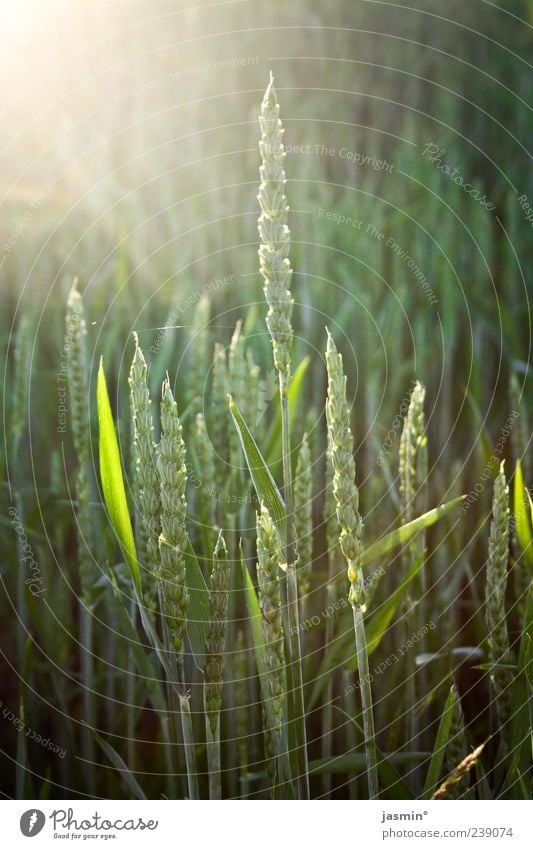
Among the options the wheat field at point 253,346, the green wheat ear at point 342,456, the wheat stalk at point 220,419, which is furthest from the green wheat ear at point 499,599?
the wheat stalk at point 220,419

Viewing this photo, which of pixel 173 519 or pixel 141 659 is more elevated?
pixel 173 519

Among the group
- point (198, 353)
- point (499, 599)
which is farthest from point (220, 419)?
point (499, 599)

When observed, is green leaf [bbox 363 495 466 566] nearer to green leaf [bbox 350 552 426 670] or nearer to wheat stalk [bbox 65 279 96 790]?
green leaf [bbox 350 552 426 670]

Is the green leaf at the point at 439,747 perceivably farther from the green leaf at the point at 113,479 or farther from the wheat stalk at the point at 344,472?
the green leaf at the point at 113,479

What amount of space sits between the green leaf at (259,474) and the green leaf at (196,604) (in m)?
0.06

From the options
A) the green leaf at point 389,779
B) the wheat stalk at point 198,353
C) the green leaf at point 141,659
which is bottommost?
the green leaf at point 389,779

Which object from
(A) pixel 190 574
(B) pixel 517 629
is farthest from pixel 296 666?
(B) pixel 517 629

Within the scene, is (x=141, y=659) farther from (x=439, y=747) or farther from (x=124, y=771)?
(x=439, y=747)

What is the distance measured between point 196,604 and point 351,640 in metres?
0.16

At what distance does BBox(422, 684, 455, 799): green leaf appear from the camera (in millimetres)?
590

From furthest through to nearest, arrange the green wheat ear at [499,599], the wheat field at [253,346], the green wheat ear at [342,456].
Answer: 1. the wheat field at [253,346]
2. the green wheat ear at [499,599]
3. the green wheat ear at [342,456]

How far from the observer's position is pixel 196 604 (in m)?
0.58

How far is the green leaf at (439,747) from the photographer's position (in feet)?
1.94

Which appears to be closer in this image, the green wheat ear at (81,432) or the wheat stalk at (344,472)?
the wheat stalk at (344,472)
